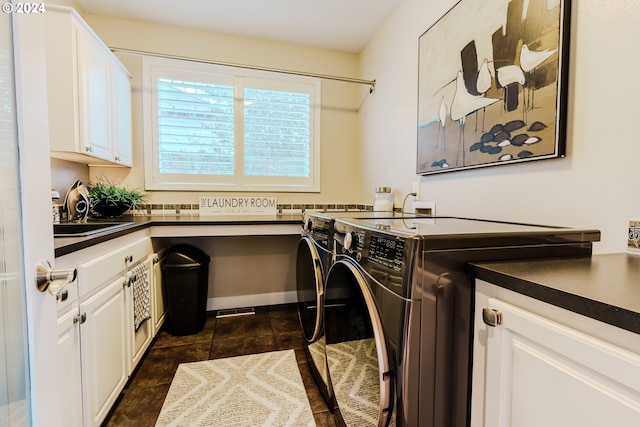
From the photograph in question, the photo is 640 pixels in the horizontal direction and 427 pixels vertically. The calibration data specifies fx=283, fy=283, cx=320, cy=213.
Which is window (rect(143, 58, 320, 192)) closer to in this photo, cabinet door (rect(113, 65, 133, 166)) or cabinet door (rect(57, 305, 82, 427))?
cabinet door (rect(113, 65, 133, 166))

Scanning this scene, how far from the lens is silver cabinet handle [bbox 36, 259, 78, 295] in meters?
0.63

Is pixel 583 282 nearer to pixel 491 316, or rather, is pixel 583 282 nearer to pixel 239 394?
pixel 491 316

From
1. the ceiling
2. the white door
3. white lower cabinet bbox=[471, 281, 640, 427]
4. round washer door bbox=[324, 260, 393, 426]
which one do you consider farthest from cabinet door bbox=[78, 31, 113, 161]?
white lower cabinet bbox=[471, 281, 640, 427]

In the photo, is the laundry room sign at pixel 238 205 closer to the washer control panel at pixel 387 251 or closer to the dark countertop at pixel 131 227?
the dark countertop at pixel 131 227

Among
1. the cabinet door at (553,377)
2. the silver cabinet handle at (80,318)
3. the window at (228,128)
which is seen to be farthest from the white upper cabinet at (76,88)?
the cabinet door at (553,377)

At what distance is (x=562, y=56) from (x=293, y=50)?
7.57 feet


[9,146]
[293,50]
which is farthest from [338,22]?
[9,146]

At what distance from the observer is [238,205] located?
2666 mm

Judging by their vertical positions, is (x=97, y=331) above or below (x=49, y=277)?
below

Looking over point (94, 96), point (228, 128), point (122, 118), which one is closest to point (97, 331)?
point (94, 96)

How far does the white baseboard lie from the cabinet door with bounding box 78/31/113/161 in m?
1.52

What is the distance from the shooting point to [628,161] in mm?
893

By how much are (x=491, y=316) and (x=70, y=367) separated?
1.41m

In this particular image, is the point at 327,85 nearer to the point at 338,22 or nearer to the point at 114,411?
the point at 338,22
